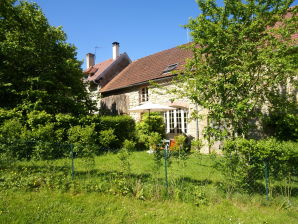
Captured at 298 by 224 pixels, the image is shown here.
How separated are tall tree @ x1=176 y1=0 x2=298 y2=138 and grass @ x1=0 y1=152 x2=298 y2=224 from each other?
163cm

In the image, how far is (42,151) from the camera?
5.77 meters

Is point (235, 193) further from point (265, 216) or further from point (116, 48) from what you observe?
point (116, 48)

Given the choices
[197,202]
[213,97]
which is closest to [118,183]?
[197,202]

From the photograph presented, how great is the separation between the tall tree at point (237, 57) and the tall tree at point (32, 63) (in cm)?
788

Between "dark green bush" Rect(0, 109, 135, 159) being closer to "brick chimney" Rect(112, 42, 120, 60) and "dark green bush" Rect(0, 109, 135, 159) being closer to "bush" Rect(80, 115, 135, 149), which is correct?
"bush" Rect(80, 115, 135, 149)

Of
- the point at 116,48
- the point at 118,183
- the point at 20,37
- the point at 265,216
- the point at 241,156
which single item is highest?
the point at 116,48

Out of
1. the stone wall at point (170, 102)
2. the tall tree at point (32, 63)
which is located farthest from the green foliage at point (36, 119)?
the stone wall at point (170, 102)

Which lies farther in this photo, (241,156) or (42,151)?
(42,151)

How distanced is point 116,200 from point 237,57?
16.6 feet

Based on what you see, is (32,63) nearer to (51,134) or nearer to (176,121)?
(51,134)

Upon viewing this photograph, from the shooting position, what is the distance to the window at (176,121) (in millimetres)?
12538

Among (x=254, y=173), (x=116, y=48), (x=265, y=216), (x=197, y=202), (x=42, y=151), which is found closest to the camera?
(x=265, y=216)

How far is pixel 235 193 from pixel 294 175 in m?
1.33

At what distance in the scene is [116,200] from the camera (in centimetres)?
465
